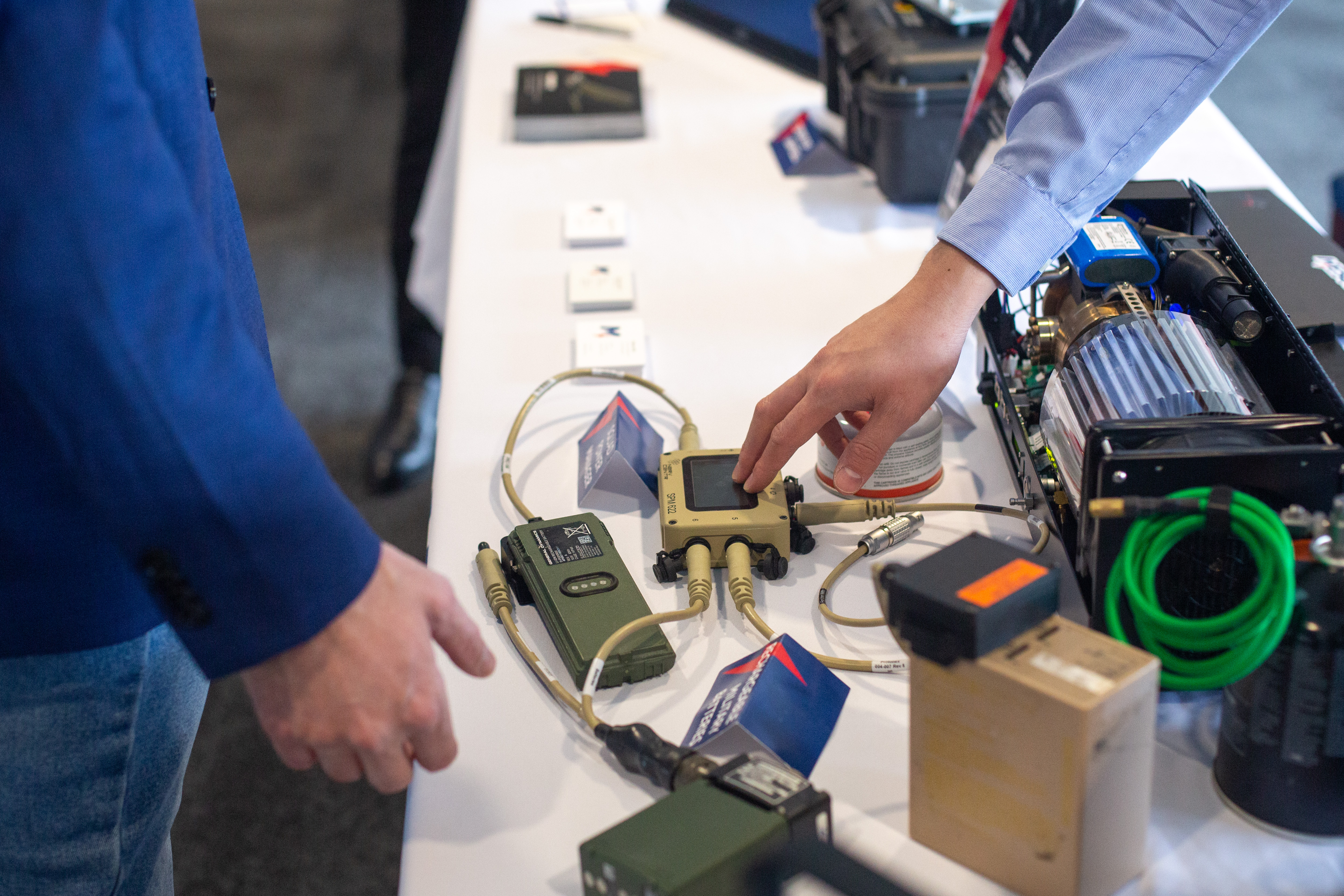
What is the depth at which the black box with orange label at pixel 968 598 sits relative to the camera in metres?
0.54

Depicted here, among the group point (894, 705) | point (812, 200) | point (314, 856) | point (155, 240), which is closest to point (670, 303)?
point (812, 200)

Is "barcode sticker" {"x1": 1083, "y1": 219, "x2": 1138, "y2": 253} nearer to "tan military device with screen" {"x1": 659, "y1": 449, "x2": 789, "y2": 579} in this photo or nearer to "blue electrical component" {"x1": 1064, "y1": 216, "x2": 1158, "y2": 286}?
"blue electrical component" {"x1": 1064, "y1": 216, "x2": 1158, "y2": 286}

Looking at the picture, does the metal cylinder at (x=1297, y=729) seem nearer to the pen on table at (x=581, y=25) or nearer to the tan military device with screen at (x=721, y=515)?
the tan military device with screen at (x=721, y=515)

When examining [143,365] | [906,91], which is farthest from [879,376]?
[906,91]

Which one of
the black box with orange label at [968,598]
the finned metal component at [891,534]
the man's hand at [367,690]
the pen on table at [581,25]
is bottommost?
the finned metal component at [891,534]

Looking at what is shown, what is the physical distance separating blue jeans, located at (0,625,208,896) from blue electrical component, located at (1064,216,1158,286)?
28.4 inches

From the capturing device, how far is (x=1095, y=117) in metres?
0.86

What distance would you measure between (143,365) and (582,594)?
1.20ft

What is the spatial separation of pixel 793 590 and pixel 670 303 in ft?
1.62

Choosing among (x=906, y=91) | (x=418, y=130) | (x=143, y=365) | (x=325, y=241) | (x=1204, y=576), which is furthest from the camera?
(x=325, y=241)

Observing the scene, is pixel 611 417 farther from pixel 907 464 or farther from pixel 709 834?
pixel 709 834

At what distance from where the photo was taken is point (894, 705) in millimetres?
754

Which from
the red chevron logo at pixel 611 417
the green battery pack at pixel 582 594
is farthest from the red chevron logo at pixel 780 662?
the red chevron logo at pixel 611 417

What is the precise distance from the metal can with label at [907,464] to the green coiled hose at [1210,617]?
0.28 meters
